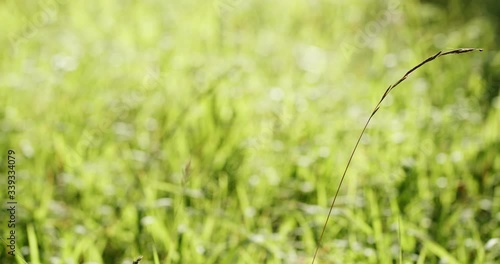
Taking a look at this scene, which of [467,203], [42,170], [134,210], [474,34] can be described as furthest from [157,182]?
[474,34]

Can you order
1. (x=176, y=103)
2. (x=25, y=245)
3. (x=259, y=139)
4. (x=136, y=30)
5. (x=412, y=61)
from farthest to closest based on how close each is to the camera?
(x=136, y=30)
(x=412, y=61)
(x=176, y=103)
(x=259, y=139)
(x=25, y=245)

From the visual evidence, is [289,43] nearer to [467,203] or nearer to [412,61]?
[412,61]

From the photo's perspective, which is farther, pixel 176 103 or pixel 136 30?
pixel 136 30

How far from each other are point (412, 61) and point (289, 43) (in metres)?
0.74

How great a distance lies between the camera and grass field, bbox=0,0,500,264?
1671 mm

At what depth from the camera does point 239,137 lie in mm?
2273

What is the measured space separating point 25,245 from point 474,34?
2.62 metres

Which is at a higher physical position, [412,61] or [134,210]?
[412,61]

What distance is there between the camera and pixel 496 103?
251 cm

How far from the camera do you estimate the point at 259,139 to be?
2238 mm

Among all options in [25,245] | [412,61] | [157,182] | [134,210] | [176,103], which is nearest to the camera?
[25,245]

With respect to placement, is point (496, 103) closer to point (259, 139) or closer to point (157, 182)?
point (259, 139)

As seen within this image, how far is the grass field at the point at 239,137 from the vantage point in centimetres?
167

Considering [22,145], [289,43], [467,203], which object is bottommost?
[467,203]
